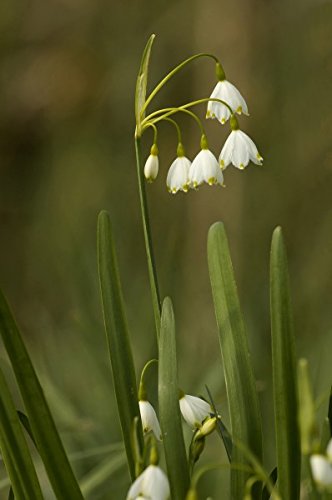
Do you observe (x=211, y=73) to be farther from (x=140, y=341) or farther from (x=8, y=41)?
(x=140, y=341)

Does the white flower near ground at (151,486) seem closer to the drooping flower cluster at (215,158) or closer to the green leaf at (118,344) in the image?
the green leaf at (118,344)

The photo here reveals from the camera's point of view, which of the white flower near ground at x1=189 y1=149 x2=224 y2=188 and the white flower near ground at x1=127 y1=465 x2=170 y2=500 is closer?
the white flower near ground at x1=127 y1=465 x2=170 y2=500

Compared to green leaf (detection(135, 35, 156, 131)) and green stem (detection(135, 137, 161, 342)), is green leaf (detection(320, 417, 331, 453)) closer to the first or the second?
green stem (detection(135, 137, 161, 342))

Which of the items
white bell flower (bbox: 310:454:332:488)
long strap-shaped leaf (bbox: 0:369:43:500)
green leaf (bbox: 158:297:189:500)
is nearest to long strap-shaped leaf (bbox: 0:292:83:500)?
long strap-shaped leaf (bbox: 0:369:43:500)

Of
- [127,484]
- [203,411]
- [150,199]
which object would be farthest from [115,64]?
[203,411]

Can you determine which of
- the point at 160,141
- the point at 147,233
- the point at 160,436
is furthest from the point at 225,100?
the point at 160,141

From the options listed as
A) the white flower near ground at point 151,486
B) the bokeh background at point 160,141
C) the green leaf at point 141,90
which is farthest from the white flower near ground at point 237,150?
the bokeh background at point 160,141

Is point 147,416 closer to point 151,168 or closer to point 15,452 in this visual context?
point 15,452
